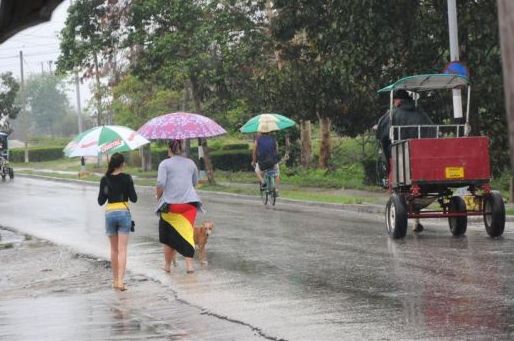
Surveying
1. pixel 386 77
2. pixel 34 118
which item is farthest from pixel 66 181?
pixel 34 118

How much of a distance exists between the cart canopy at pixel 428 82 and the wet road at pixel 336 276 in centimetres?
241

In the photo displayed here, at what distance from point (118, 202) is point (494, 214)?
5.92 meters

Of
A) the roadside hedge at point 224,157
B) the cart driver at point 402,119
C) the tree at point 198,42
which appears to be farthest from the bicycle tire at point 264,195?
the roadside hedge at point 224,157

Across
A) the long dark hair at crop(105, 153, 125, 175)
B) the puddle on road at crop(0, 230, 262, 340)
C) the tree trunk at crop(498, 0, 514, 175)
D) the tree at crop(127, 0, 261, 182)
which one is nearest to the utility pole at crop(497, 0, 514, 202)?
the tree trunk at crop(498, 0, 514, 175)

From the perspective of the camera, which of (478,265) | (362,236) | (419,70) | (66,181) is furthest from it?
(66,181)

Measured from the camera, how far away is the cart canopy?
15.3 m

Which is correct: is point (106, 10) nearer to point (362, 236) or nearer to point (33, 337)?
point (362, 236)

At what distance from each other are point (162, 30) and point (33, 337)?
83.9 ft

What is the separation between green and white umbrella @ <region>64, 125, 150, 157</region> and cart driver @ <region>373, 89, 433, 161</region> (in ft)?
13.2

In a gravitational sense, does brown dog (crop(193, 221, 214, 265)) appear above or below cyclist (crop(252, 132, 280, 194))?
below

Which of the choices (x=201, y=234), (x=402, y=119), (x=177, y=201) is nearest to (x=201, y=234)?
(x=201, y=234)

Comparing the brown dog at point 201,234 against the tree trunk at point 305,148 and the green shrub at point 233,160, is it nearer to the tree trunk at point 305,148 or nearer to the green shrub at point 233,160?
the tree trunk at point 305,148

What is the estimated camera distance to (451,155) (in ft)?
46.2

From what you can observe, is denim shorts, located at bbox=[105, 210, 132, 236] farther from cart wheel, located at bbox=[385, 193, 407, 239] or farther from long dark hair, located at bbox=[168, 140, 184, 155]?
cart wheel, located at bbox=[385, 193, 407, 239]
